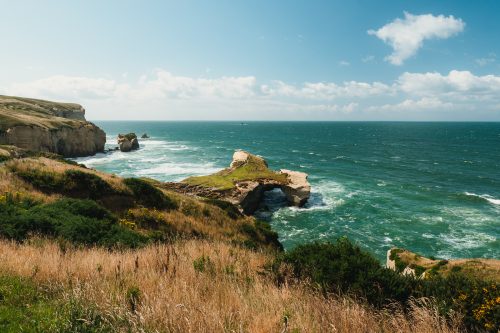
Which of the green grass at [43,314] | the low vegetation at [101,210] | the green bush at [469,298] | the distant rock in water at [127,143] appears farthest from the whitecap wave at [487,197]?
the distant rock in water at [127,143]

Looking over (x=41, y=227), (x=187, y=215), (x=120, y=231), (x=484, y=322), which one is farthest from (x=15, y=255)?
(x=187, y=215)

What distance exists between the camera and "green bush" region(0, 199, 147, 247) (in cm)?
1272

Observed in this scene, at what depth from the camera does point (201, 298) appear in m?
6.01

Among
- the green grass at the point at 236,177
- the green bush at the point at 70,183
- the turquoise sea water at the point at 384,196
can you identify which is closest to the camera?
the green bush at the point at 70,183

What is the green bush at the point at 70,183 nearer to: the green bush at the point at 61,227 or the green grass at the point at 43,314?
the green bush at the point at 61,227

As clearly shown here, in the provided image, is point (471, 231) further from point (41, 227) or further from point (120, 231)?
point (41, 227)

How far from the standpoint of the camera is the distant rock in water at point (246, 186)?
1957 inches

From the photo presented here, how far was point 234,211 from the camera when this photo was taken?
111 feet

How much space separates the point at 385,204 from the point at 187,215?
38.5 metres

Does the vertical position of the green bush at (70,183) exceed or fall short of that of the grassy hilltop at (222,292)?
it falls short

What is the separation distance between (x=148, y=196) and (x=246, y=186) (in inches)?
1011

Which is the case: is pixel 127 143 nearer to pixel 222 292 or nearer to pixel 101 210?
pixel 101 210

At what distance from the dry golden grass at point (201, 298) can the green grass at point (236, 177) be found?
42084 millimetres

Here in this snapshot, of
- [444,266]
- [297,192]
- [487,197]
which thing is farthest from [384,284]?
[487,197]
